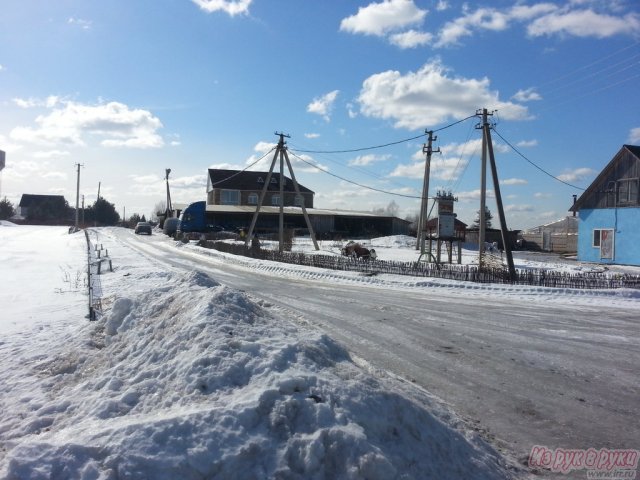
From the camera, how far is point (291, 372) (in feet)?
14.7

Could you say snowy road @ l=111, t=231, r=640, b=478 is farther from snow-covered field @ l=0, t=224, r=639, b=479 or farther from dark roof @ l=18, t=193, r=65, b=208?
dark roof @ l=18, t=193, r=65, b=208

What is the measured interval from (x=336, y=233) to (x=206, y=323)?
2169 inches

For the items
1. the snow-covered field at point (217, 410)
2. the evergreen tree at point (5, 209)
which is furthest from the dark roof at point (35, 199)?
the snow-covered field at point (217, 410)

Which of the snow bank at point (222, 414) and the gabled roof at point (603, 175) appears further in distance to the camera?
the gabled roof at point (603, 175)

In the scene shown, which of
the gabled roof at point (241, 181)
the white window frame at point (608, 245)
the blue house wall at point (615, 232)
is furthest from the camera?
the gabled roof at point (241, 181)

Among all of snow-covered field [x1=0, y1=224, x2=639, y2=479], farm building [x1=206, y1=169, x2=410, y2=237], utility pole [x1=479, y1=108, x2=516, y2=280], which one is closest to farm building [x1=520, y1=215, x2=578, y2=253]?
farm building [x1=206, y1=169, x2=410, y2=237]

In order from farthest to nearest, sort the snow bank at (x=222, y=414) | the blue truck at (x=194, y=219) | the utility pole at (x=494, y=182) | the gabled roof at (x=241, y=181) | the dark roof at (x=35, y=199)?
the dark roof at (x=35, y=199) < the gabled roof at (x=241, y=181) < the blue truck at (x=194, y=219) < the utility pole at (x=494, y=182) < the snow bank at (x=222, y=414)

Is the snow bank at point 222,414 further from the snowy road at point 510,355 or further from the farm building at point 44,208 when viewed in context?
the farm building at point 44,208

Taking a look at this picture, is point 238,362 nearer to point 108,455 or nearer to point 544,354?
point 108,455

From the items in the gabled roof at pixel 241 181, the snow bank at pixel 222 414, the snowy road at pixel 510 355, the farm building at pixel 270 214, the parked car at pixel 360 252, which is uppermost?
the gabled roof at pixel 241 181

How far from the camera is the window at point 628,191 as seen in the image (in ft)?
97.3

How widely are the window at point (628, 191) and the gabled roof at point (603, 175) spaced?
1183mm

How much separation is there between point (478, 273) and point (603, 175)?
18339 millimetres

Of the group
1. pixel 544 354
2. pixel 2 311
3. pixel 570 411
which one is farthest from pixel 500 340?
pixel 2 311
